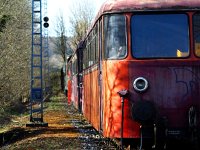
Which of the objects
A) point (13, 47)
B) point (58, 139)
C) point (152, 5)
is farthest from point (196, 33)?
point (13, 47)

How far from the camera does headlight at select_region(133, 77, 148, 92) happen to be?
9.50 m

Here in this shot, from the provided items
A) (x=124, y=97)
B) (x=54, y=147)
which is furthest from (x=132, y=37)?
(x=54, y=147)

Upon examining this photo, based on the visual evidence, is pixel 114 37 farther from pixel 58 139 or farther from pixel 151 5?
pixel 58 139

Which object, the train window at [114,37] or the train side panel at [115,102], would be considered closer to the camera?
the train side panel at [115,102]

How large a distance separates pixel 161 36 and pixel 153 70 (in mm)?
655

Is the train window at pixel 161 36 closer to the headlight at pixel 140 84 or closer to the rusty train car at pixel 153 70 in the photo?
the rusty train car at pixel 153 70

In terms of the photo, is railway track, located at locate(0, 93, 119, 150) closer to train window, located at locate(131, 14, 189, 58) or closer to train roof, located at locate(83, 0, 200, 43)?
train window, located at locate(131, 14, 189, 58)

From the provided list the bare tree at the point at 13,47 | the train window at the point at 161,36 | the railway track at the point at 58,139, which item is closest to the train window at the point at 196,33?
the train window at the point at 161,36

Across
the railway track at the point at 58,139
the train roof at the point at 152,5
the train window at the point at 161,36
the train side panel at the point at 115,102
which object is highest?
the train roof at the point at 152,5

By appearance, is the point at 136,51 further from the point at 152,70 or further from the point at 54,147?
the point at 54,147

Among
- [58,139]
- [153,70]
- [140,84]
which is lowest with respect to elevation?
[58,139]

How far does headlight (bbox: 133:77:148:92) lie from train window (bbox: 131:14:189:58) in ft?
1.52

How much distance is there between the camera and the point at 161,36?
9.67 metres

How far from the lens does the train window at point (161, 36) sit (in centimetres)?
967
